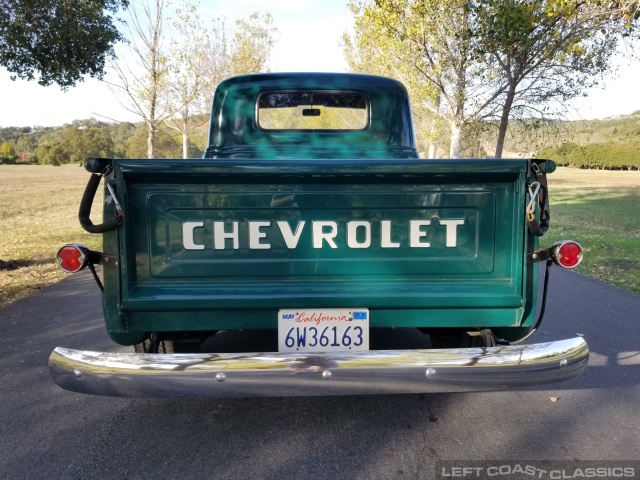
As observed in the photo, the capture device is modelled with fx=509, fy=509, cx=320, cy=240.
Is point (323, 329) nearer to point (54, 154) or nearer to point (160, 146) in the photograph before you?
point (160, 146)

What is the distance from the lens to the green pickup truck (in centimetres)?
236

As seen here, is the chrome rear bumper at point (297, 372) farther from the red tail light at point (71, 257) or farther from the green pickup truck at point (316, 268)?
the red tail light at point (71, 257)

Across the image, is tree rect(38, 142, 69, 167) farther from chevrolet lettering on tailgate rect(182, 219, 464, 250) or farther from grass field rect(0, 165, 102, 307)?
chevrolet lettering on tailgate rect(182, 219, 464, 250)

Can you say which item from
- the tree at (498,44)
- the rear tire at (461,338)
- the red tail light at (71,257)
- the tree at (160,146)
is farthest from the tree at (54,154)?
the rear tire at (461,338)

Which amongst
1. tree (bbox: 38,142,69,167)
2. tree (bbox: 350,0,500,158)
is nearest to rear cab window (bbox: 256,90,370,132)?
tree (bbox: 350,0,500,158)

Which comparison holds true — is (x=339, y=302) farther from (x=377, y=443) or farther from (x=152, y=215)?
(x=152, y=215)

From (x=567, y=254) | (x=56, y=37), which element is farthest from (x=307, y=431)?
(x=56, y=37)

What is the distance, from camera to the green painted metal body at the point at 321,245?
2.49 m

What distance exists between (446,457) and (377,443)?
14.5 inches

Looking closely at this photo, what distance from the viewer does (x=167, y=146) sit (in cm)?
3206

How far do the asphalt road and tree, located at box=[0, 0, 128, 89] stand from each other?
14.0ft

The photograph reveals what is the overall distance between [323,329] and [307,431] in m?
0.68

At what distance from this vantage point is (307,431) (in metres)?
2.90

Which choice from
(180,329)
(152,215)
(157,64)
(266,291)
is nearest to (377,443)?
(266,291)
